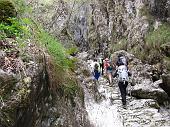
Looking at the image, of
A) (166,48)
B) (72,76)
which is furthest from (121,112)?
(166,48)

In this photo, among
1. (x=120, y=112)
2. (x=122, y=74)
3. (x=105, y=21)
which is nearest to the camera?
(x=122, y=74)

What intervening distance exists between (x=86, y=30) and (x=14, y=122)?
41053 millimetres

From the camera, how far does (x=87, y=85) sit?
12.3m

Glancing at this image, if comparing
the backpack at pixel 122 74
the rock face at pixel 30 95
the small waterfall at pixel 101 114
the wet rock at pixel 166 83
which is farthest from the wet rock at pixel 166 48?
the rock face at pixel 30 95

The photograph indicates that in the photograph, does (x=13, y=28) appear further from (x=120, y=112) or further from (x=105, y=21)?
(x=105, y=21)

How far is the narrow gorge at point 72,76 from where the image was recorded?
4.99 m

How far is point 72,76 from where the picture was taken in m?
7.87

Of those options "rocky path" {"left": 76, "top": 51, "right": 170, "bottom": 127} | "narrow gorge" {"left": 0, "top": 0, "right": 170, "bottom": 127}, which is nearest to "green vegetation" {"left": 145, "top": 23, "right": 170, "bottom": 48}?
"narrow gorge" {"left": 0, "top": 0, "right": 170, "bottom": 127}

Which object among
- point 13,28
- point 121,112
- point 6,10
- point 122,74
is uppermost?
point 6,10

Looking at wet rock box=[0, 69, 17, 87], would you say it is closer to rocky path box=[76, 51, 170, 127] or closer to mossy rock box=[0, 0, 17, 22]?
mossy rock box=[0, 0, 17, 22]

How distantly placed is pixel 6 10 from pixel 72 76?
2479 millimetres

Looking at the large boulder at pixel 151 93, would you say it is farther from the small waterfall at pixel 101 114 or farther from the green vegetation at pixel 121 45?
the green vegetation at pixel 121 45

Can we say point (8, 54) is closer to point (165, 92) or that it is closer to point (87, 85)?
point (87, 85)

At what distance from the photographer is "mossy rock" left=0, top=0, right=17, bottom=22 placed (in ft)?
19.6
